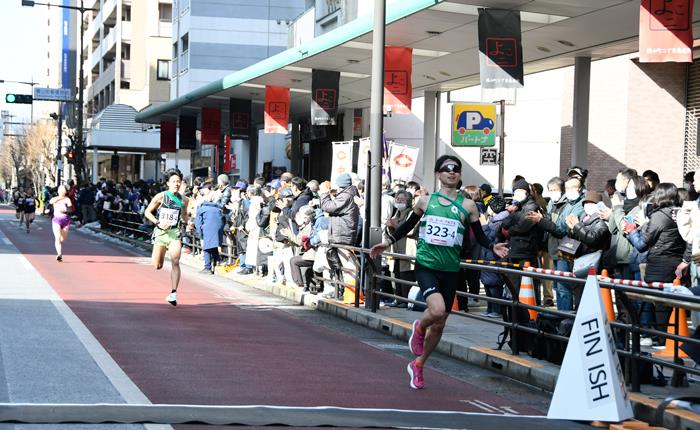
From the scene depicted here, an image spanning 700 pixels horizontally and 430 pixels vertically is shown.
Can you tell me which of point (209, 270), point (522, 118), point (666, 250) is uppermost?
point (522, 118)

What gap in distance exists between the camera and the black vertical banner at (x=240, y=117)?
34.8m

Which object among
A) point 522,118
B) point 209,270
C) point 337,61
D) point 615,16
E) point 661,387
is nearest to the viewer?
point 661,387

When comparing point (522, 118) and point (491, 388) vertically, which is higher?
point (522, 118)

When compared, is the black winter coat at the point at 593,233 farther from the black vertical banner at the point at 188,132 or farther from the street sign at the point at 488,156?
the black vertical banner at the point at 188,132

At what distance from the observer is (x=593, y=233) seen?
41.1 feet

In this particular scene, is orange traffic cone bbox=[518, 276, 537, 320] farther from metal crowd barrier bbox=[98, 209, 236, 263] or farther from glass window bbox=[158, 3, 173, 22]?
glass window bbox=[158, 3, 173, 22]

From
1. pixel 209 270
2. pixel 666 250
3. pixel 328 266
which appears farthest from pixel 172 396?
pixel 209 270

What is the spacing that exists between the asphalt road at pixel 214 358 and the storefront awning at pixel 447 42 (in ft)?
19.3

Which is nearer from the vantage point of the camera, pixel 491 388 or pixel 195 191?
pixel 491 388

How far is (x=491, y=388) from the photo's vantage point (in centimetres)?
1012

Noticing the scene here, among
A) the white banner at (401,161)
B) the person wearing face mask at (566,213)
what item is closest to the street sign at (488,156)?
the white banner at (401,161)

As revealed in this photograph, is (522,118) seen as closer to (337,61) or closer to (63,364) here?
(337,61)

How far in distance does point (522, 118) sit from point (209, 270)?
65.6ft

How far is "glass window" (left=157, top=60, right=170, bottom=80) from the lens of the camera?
245 ft
